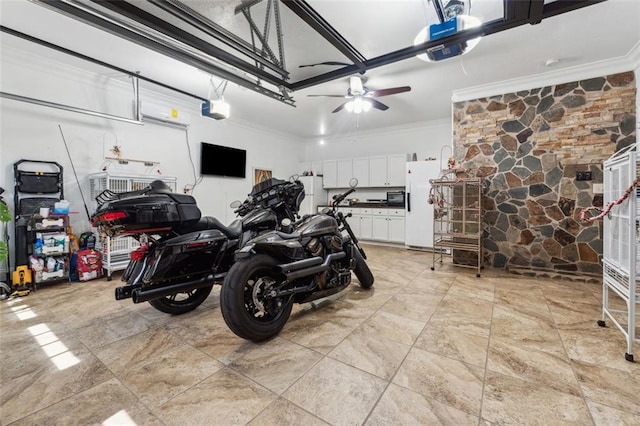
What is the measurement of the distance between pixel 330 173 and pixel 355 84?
144 inches

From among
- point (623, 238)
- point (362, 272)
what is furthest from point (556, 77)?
point (362, 272)

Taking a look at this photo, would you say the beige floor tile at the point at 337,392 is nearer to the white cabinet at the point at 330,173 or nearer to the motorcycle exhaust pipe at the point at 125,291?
the motorcycle exhaust pipe at the point at 125,291

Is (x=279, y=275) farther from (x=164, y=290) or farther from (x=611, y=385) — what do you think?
(x=611, y=385)

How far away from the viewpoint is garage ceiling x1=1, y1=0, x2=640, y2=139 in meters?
1.75

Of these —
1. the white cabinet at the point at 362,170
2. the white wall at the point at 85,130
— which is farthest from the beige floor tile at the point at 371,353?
the white cabinet at the point at 362,170

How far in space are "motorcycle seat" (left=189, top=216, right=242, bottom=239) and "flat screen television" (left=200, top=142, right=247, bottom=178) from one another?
122 inches

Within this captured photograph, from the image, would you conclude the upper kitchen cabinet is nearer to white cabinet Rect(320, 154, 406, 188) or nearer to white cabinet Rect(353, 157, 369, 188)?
white cabinet Rect(320, 154, 406, 188)

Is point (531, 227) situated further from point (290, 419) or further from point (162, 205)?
point (162, 205)

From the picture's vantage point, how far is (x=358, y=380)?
1479 millimetres

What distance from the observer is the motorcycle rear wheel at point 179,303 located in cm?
229

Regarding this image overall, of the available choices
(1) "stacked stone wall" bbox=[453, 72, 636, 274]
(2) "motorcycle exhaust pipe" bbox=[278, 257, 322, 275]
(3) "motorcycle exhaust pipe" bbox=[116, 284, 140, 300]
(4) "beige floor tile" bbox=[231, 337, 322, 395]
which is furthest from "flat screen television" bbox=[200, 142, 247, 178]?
(1) "stacked stone wall" bbox=[453, 72, 636, 274]

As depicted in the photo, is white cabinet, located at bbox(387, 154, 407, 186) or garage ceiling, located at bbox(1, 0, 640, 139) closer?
garage ceiling, located at bbox(1, 0, 640, 139)

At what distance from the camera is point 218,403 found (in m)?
1.31

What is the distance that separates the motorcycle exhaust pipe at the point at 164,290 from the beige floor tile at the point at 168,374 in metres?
0.40
